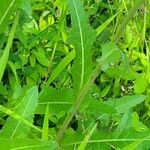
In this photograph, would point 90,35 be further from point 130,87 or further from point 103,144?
point 130,87

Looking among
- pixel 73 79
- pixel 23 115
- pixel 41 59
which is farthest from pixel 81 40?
pixel 41 59

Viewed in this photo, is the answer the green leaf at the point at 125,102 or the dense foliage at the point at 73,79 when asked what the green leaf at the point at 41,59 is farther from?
the green leaf at the point at 125,102

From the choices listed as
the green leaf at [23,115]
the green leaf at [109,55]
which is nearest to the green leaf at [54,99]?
the green leaf at [23,115]

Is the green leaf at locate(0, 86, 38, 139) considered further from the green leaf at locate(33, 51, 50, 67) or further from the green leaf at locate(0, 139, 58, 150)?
the green leaf at locate(33, 51, 50, 67)

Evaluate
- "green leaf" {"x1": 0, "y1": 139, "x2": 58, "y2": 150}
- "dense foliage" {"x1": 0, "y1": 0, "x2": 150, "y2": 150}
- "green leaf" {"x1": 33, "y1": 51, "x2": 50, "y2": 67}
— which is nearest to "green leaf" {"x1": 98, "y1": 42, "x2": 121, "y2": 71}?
"dense foliage" {"x1": 0, "y1": 0, "x2": 150, "y2": 150}

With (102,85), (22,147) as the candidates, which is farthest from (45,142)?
(102,85)

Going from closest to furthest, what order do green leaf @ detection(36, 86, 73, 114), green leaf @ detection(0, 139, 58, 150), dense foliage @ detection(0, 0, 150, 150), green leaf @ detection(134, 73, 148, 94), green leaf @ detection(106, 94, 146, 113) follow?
green leaf @ detection(0, 139, 58, 150) < dense foliage @ detection(0, 0, 150, 150) < green leaf @ detection(36, 86, 73, 114) < green leaf @ detection(106, 94, 146, 113) < green leaf @ detection(134, 73, 148, 94)

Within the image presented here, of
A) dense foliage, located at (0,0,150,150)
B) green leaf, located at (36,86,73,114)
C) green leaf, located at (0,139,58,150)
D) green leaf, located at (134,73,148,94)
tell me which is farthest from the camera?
green leaf, located at (134,73,148,94)
